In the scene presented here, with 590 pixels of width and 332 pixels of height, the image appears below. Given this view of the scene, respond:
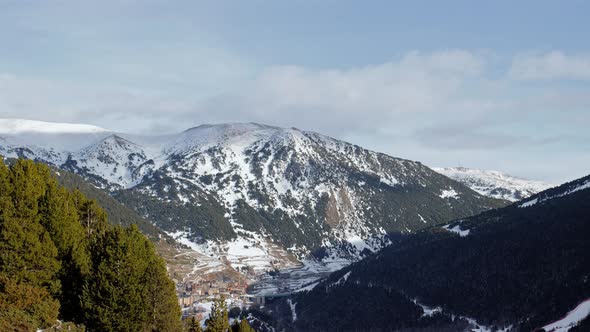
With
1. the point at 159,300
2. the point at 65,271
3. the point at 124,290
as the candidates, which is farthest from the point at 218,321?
the point at 65,271

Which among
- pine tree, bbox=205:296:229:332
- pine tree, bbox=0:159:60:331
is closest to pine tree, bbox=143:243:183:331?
pine tree, bbox=205:296:229:332

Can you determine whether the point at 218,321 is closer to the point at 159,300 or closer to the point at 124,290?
the point at 159,300

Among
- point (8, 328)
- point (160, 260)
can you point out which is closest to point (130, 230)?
point (160, 260)

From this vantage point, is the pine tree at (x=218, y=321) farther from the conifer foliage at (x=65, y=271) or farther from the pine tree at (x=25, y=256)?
the pine tree at (x=25, y=256)

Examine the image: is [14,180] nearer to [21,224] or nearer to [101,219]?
[21,224]

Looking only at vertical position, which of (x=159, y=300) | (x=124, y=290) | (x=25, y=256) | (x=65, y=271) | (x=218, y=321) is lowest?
(x=218, y=321)

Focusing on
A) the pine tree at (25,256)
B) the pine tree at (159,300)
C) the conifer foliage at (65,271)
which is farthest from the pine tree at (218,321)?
the pine tree at (25,256)

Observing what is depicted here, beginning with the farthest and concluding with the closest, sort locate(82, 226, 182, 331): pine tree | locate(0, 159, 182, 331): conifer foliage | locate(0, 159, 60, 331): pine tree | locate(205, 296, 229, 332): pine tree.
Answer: locate(205, 296, 229, 332): pine tree, locate(82, 226, 182, 331): pine tree, locate(0, 159, 182, 331): conifer foliage, locate(0, 159, 60, 331): pine tree

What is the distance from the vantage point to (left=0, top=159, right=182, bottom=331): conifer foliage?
212ft

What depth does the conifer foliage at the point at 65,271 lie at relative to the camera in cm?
6450

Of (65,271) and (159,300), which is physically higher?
(65,271)

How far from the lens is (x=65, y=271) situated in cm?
7050

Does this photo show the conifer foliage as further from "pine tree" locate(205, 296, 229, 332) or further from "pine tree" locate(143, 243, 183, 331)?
"pine tree" locate(205, 296, 229, 332)

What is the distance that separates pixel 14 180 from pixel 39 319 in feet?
56.1
